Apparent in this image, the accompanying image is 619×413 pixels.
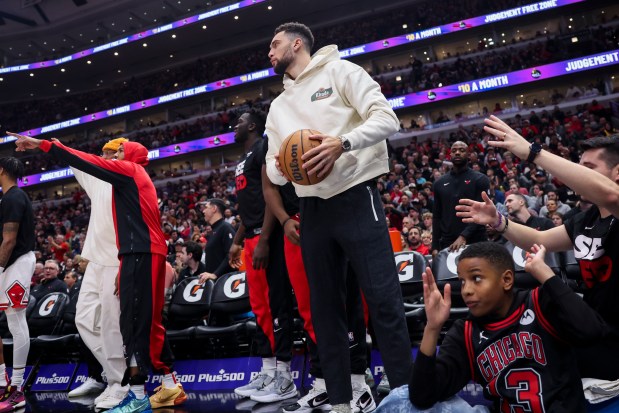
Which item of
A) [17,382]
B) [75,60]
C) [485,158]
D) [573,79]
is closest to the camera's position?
[17,382]

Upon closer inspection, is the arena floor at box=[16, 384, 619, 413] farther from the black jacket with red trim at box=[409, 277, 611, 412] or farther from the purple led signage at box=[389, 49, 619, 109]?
the purple led signage at box=[389, 49, 619, 109]

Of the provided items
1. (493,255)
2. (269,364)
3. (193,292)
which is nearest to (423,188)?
(193,292)

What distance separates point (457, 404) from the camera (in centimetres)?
199

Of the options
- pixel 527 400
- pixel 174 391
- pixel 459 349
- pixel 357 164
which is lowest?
pixel 174 391

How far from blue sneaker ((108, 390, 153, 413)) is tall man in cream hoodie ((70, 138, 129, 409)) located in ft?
0.94

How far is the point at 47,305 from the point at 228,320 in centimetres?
247

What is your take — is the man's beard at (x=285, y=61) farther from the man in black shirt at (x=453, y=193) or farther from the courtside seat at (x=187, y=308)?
the courtside seat at (x=187, y=308)

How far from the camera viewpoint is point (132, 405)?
11.1 ft

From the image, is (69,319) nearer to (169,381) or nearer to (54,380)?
(54,380)

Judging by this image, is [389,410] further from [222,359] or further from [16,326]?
[16,326]

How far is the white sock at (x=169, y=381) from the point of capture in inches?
149

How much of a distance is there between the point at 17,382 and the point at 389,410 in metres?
3.63

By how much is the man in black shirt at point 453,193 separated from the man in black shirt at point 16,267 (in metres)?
3.65

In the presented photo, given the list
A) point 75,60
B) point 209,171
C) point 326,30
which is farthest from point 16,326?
point 75,60
